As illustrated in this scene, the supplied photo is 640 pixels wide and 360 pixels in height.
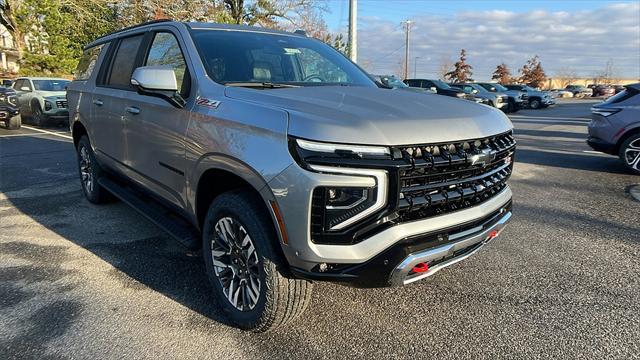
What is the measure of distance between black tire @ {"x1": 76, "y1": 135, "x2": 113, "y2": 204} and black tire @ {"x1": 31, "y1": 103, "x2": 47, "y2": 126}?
34.5ft

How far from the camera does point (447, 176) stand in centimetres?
250

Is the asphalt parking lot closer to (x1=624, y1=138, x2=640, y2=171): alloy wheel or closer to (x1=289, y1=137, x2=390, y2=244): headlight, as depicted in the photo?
(x1=289, y1=137, x2=390, y2=244): headlight

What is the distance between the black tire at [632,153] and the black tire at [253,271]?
743cm

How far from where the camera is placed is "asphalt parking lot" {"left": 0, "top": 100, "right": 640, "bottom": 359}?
2.70 m

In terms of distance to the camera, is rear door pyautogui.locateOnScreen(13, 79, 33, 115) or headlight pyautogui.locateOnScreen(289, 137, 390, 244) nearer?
headlight pyautogui.locateOnScreen(289, 137, 390, 244)

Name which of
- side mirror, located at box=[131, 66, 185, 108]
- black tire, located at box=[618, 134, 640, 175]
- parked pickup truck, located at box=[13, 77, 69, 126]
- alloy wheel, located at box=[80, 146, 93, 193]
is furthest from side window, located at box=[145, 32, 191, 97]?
parked pickup truck, located at box=[13, 77, 69, 126]

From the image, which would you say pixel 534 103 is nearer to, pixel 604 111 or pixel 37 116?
pixel 604 111

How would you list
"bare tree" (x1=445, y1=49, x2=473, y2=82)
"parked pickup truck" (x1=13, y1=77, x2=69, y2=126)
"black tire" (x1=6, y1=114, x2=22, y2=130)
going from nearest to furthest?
"black tire" (x1=6, y1=114, x2=22, y2=130) → "parked pickup truck" (x1=13, y1=77, x2=69, y2=126) → "bare tree" (x1=445, y1=49, x2=473, y2=82)

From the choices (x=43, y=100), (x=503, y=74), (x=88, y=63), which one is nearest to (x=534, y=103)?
(x=43, y=100)

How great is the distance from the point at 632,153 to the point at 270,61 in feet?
23.4

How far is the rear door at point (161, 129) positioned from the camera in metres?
3.20

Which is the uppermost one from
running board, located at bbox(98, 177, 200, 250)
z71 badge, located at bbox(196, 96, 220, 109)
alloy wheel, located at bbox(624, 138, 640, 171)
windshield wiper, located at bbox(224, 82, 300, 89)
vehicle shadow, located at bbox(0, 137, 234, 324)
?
windshield wiper, located at bbox(224, 82, 300, 89)

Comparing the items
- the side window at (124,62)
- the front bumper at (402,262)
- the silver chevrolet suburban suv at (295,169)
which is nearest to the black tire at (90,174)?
the side window at (124,62)

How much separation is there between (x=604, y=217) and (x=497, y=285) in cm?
270
